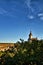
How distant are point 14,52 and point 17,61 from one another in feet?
2.27

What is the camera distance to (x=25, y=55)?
8.02 metres

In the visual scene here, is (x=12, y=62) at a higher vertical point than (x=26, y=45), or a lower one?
lower

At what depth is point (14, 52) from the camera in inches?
334

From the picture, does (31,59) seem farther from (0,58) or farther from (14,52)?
(0,58)

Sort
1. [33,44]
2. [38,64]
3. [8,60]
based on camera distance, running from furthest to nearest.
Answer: [33,44] → [8,60] → [38,64]

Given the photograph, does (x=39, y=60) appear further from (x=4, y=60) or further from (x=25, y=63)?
(x=4, y=60)

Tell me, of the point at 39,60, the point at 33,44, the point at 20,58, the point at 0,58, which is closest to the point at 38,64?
the point at 39,60

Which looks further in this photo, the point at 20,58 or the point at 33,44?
the point at 33,44

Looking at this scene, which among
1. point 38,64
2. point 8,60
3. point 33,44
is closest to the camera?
point 38,64

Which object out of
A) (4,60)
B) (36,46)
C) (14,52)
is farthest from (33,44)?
(4,60)

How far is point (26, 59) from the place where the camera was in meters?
7.81

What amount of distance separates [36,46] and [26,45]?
50 centimetres

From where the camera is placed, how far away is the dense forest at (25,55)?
25.4ft

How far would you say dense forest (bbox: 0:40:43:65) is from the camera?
7.75m
